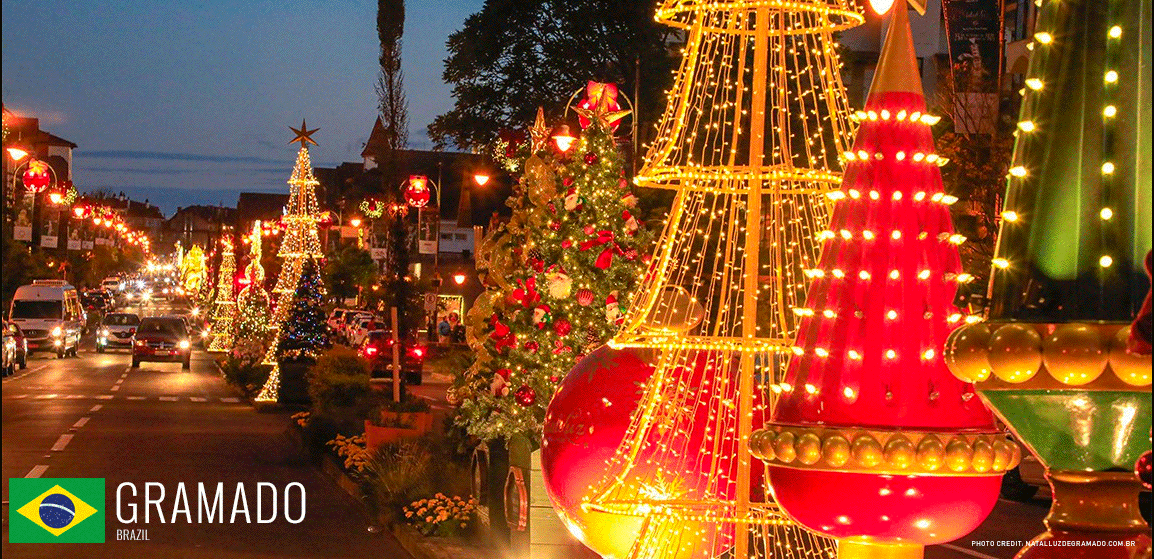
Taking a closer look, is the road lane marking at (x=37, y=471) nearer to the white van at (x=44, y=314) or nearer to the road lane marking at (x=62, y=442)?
the road lane marking at (x=62, y=442)

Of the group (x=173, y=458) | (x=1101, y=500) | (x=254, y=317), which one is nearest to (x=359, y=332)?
(x=254, y=317)

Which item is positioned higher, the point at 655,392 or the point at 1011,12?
the point at 1011,12

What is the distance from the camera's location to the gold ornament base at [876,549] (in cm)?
489

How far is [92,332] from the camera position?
8638 centimetres

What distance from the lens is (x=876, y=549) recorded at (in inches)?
194

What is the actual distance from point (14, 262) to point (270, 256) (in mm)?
15738

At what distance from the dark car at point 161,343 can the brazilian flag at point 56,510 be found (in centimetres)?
3144

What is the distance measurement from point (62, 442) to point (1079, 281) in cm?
2184

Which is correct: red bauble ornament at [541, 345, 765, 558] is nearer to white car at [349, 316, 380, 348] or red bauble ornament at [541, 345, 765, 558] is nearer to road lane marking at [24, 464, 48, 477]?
road lane marking at [24, 464, 48, 477]

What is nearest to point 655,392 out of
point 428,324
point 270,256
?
point 428,324

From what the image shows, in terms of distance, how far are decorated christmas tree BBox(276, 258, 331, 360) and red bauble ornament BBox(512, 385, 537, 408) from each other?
20913mm

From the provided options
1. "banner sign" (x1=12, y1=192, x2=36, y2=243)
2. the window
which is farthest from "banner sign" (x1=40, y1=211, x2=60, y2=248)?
the window

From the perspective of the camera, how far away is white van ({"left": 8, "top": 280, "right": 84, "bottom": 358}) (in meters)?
54.7

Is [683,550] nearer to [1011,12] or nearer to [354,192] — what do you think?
[1011,12]
